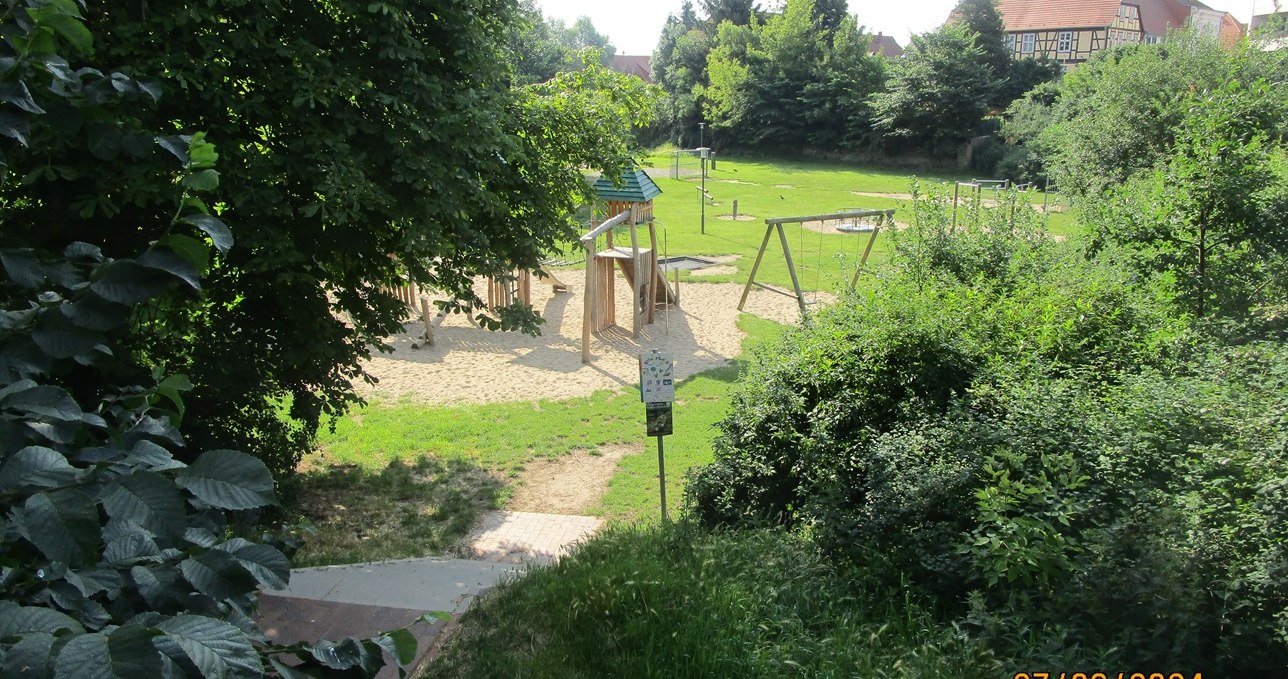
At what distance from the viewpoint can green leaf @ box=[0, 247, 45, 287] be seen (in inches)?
82.5

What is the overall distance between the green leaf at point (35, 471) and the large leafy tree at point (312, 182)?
463 cm

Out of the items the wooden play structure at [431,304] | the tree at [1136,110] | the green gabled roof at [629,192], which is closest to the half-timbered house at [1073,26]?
the tree at [1136,110]

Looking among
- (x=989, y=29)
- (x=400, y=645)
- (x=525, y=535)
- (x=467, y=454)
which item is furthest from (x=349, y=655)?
(x=989, y=29)

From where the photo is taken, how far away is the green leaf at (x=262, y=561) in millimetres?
1959

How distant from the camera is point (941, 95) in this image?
5041 cm

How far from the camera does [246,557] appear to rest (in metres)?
2.00

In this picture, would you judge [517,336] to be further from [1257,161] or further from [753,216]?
[753,216]

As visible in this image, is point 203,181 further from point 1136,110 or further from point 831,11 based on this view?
point 831,11

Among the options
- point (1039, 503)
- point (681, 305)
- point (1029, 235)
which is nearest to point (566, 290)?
point (681, 305)

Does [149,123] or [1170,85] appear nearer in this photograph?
[149,123]

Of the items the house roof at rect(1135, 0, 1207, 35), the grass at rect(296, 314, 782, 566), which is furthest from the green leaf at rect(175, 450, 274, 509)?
the house roof at rect(1135, 0, 1207, 35)

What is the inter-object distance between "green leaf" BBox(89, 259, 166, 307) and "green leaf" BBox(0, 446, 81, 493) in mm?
355

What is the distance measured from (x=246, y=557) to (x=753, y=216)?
3262 cm

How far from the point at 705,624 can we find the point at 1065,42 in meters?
69.9
